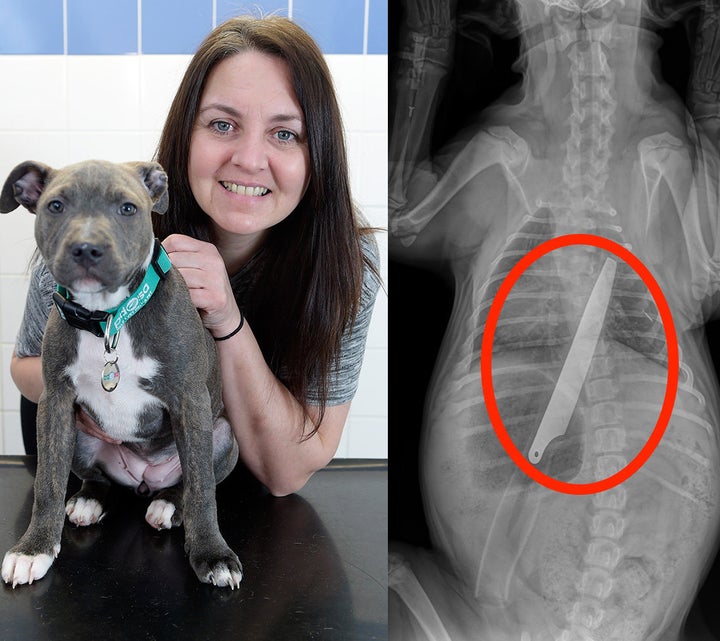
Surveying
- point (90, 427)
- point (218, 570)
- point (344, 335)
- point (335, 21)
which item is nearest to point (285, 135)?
point (344, 335)

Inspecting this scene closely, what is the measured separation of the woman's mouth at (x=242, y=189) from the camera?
952 mm

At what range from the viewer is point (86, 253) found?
0.62m

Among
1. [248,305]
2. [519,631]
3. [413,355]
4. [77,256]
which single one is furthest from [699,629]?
[248,305]

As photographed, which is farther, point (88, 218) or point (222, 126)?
point (222, 126)

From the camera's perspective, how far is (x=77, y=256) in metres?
0.63

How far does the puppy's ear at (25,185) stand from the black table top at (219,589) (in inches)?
13.9

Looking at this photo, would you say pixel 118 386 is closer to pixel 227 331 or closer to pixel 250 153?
pixel 227 331

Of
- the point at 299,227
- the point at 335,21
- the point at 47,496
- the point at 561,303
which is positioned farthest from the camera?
the point at 335,21

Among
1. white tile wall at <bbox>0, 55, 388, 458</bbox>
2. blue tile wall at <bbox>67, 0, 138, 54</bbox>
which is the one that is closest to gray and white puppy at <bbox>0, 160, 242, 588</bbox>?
white tile wall at <bbox>0, 55, 388, 458</bbox>

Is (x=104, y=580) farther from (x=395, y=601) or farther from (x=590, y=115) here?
(x=590, y=115)

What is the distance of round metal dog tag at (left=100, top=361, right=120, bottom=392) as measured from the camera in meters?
0.70

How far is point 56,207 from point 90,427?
290mm

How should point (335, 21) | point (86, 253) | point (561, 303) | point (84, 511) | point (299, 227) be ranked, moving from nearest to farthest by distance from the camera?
point (561, 303) → point (86, 253) → point (84, 511) → point (299, 227) → point (335, 21)

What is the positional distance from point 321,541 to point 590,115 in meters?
0.56
